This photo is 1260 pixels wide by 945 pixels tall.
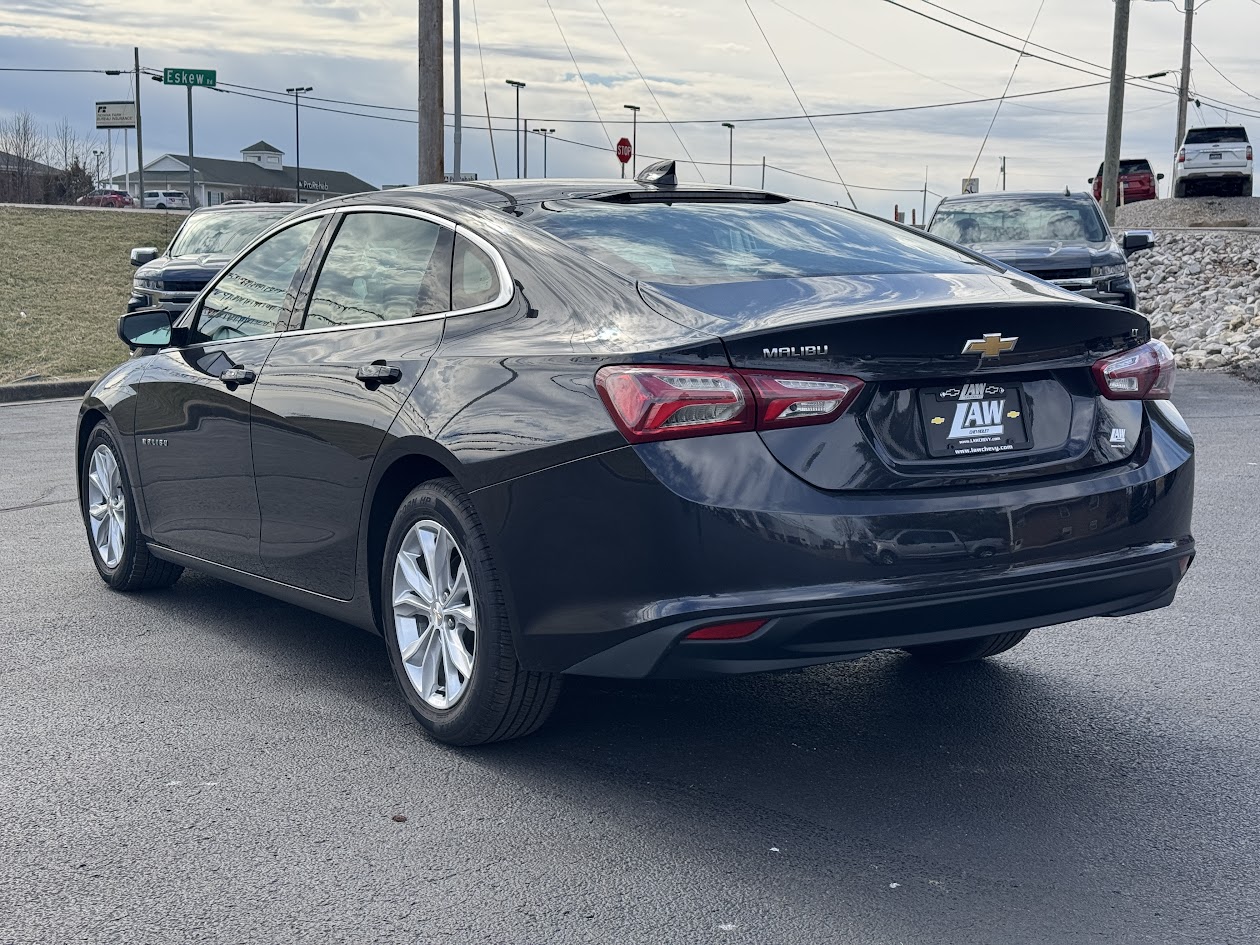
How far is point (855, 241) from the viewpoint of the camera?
4871mm

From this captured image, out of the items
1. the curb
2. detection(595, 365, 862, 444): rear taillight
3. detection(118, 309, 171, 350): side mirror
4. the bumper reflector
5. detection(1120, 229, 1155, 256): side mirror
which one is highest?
detection(1120, 229, 1155, 256): side mirror

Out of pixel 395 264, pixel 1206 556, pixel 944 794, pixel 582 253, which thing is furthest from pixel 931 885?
pixel 1206 556

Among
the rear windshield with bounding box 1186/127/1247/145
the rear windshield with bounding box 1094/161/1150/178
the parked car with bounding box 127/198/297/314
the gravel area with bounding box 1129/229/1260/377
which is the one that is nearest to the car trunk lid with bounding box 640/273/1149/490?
the gravel area with bounding box 1129/229/1260/377

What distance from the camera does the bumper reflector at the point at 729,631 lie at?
376cm

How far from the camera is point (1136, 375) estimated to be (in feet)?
14.3

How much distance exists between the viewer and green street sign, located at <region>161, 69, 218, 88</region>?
169 feet

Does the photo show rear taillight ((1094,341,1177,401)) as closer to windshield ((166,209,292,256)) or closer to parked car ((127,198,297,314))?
parked car ((127,198,297,314))

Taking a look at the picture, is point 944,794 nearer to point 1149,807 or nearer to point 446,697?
point 1149,807

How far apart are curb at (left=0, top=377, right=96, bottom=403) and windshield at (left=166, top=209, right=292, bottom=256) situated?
2305mm

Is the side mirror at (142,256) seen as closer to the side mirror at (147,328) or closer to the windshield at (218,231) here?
Answer: the windshield at (218,231)

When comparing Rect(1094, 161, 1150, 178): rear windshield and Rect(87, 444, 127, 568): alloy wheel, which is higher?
Rect(1094, 161, 1150, 178): rear windshield

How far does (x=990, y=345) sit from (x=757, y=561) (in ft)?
2.86

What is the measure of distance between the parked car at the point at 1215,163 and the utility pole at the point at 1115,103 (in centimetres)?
1378

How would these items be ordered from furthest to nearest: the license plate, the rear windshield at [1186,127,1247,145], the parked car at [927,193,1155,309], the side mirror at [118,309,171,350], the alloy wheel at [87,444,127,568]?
the rear windshield at [1186,127,1247,145]
the parked car at [927,193,1155,309]
the alloy wheel at [87,444,127,568]
the side mirror at [118,309,171,350]
the license plate
